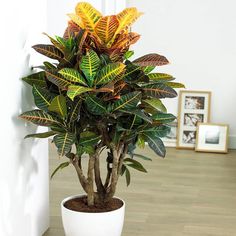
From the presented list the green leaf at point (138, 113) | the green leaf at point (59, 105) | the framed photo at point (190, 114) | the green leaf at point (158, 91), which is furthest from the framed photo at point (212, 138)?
the green leaf at point (59, 105)

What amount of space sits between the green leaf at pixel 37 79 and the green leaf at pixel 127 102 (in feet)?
1.29

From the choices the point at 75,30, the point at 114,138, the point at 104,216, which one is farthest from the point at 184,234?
the point at 75,30

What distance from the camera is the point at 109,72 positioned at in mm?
2309

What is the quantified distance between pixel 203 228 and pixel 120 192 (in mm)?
798

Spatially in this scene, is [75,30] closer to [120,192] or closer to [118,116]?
→ [118,116]

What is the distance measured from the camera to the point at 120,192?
3689 mm

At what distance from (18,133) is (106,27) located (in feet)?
2.18

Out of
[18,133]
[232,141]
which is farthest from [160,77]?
[232,141]

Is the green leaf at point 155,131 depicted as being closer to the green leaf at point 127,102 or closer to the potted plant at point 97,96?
the potted plant at point 97,96

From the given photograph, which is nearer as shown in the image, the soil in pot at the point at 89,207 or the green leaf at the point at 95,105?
the green leaf at the point at 95,105

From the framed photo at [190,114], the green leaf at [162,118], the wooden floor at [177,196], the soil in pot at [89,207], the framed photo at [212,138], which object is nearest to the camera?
the green leaf at [162,118]

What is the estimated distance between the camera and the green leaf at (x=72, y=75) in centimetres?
228

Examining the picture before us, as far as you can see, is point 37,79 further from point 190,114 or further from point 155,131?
point 190,114

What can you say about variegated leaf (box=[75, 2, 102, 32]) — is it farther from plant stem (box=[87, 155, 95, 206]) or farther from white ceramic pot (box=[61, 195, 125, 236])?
white ceramic pot (box=[61, 195, 125, 236])
